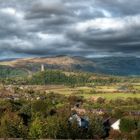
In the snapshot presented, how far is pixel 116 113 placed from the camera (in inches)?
6368

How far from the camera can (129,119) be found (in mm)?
132625

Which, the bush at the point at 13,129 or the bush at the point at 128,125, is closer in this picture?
the bush at the point at 13,129

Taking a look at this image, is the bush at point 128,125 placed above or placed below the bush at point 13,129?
below

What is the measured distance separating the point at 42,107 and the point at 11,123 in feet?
225

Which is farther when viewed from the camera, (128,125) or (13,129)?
(128,125)

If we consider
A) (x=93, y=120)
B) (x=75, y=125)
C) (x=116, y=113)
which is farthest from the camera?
(x=116, y=113)

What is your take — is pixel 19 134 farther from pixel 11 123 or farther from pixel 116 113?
pixel 116 113

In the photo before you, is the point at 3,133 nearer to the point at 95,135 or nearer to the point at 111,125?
the point at 95,135

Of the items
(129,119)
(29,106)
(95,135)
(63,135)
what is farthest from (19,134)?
(29,106)

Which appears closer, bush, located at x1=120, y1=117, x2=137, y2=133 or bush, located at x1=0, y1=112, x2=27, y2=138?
bush, located at x1=0, y1=112, x2=27, y2=138

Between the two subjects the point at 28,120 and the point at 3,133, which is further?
the point at 28,120

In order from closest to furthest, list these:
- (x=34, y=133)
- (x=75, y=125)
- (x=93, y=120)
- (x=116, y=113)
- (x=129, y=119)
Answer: (x=34, y=133)
(x=75, y=125)
(x=93, y=120)
(x=129, y=119)
(x=116, y=113)

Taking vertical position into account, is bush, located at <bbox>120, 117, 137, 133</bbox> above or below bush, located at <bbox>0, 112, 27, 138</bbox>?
below

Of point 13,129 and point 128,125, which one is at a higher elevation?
point 13,129
